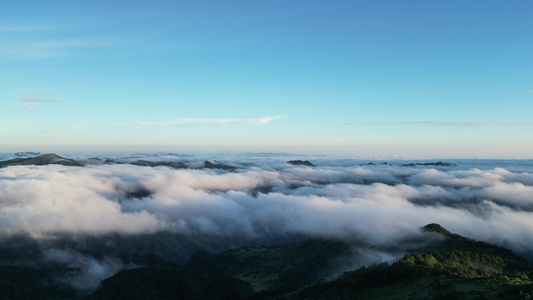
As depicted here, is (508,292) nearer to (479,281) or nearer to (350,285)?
(479,281)

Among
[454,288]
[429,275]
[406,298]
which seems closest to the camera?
[454,288]

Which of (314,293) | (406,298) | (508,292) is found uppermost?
(508,292)

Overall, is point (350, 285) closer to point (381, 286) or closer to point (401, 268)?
point (381, 286)

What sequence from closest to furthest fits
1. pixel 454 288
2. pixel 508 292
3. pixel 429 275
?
pixel 508 292 → pixel 454 288 → pixel 429 275

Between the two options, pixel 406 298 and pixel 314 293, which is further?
pixel 314 293

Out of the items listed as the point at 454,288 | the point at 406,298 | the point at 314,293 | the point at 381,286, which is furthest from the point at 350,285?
the point at 454,288

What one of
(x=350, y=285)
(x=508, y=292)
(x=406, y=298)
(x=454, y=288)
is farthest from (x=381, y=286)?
(x=508, y=292)

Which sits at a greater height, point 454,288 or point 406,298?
point 454,288

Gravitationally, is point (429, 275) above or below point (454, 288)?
below

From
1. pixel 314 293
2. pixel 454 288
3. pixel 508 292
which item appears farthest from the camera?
pixel 314 293
